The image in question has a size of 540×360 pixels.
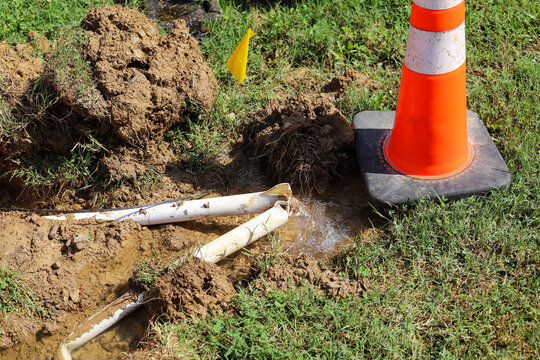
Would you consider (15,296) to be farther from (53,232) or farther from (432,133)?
(432,133)

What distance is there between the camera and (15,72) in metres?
3.95

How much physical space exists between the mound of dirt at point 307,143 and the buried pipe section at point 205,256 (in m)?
0.34

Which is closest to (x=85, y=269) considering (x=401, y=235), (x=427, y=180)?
(x=401, y=235)

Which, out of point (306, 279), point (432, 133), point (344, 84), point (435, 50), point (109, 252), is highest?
point (435, 50)

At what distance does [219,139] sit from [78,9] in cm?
198

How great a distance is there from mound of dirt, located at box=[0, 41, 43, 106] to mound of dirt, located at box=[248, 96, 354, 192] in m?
1.68

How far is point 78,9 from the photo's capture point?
4.94 meters

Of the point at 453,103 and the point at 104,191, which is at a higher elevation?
the point at 453,103

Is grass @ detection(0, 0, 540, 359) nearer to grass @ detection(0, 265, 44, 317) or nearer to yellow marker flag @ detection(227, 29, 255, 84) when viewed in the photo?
yellow marker flag @ detection(227, 29, 255, 84)

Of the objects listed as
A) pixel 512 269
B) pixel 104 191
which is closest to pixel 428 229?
pixel 512 269

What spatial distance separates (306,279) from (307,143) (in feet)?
3.42

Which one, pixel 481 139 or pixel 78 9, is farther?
pixel 78 9

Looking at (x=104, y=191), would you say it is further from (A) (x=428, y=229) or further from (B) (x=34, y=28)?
(A) (x=428, y=229)

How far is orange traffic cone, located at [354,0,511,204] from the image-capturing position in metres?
3.15
